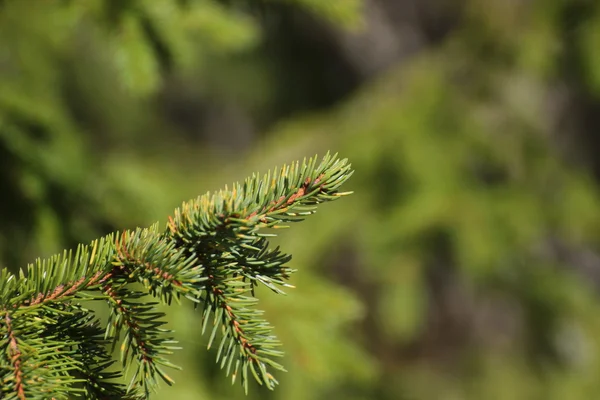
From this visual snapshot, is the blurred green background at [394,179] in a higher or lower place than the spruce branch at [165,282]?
higher

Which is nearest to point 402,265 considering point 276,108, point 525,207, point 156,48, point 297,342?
point 525,207

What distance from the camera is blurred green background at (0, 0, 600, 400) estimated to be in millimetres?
1897

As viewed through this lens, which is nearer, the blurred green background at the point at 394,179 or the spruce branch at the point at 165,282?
the spruce branch at the point at 165,282

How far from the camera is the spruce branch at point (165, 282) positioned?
0.87 m

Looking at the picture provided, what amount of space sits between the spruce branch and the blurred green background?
0.32 metres

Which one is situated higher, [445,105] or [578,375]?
[445,105]

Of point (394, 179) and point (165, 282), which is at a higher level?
point (394, 179)

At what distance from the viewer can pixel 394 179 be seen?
123 inches

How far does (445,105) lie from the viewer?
10.7 feet

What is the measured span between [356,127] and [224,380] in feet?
4.90

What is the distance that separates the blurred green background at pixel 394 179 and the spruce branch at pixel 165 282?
323 mm

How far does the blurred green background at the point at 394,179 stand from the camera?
190 cm

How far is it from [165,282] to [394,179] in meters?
2.35

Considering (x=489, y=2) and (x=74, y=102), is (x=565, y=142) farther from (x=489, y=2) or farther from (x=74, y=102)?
(x=74, y=102)
